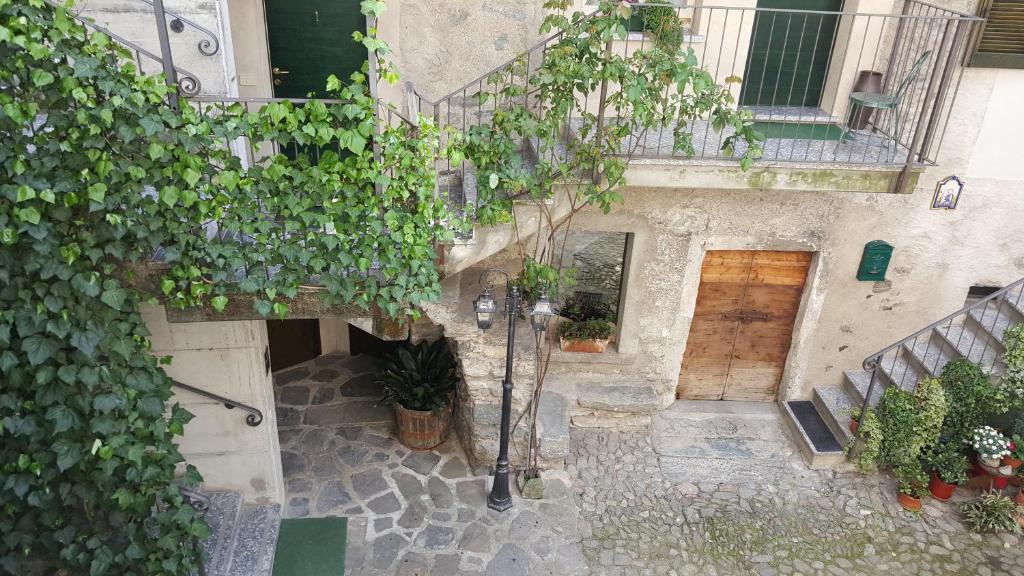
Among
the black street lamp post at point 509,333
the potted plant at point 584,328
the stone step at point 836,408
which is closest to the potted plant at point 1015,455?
the stone step at point 836,408

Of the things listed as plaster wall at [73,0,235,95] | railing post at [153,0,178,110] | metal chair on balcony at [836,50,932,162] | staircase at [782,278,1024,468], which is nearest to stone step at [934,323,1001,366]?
staircase at [782,278,1024,468]

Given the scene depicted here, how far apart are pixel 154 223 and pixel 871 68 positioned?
6.54 m

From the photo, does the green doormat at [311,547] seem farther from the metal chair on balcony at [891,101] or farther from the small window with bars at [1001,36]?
the small window with bars at [1001,36]

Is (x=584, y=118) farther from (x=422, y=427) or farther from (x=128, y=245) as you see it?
(x=422, y=427)

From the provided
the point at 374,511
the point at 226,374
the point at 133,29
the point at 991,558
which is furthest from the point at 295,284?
the point at 991,558

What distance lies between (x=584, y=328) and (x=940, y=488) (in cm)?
388

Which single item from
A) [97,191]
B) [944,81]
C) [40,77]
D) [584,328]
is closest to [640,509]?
[584,328]

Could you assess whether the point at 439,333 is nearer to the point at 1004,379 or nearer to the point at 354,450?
the point at 354,450

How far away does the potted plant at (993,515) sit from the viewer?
23.1ft

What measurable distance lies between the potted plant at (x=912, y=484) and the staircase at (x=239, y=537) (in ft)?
19.9

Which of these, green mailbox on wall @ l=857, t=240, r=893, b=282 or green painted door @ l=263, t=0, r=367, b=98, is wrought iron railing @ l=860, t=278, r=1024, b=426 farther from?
green painted door @ l=263, t=0, r=367, b=98

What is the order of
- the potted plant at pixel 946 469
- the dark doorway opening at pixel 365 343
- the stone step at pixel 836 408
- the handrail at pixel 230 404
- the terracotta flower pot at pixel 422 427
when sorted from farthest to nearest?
the dark doorway opening at pixel 365 343
the stone step at pixel 836 408
the terracotta flower pot at pixel 422 427
the potted plant at pixel 946 469
the handrail at pixel 230 404

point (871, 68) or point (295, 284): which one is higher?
point (871, 68)

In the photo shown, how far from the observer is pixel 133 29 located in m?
5.41
